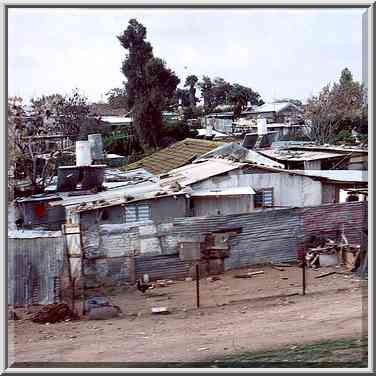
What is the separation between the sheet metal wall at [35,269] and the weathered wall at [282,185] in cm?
87

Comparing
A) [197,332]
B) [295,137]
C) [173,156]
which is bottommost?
[197,332]

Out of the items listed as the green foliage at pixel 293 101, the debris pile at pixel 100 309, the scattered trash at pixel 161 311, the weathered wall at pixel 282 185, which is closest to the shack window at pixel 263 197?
the weathered wall at pixel 282 185

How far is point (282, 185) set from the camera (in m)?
3.59

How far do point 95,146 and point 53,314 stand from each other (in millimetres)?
947

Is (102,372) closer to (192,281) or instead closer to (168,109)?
(192,281)

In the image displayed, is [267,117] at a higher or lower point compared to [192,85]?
lower

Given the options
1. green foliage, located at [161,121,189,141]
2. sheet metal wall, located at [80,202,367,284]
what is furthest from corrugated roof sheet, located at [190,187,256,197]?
green foliage, located at [161,121,189,141]

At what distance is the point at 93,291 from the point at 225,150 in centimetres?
109

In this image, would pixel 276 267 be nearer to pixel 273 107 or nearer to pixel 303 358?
pixel 303 358

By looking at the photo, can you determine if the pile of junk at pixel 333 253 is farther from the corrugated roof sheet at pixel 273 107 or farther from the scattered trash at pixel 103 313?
the scattered trash at pixel 103 313

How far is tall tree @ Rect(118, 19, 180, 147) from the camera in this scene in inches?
134

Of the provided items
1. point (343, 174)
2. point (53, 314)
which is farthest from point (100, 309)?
point (343, 174)

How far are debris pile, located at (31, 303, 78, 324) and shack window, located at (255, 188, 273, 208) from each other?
3.94ft

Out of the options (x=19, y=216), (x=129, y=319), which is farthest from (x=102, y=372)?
(x=19, y=216)
